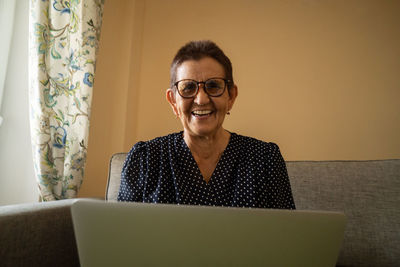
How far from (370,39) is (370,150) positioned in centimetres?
65

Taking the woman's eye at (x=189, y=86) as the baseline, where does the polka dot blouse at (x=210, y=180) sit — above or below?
below

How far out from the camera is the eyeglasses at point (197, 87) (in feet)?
2.99

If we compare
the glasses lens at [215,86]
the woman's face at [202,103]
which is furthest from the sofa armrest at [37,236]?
the glasses lens at [215,86]

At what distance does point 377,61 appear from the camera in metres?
1.63

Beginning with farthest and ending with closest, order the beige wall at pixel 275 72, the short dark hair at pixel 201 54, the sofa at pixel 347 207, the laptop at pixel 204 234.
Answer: the beige wall at pixel 275 72 < the short dark hair at pixel 201 54 < the sofa at pixel 347 207 < the laptop at pixel 204 234

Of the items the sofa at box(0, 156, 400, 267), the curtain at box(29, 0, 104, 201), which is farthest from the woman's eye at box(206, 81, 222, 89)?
the curtain at box(29, 0, 104, 201)

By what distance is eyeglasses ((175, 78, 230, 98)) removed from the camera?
0.91m

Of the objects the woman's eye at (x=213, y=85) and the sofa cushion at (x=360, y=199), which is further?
the sofa cushion at (x=360, y=199)

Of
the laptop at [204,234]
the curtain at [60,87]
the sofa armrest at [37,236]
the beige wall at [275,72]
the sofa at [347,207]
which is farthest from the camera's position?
the beige wall at [275,72]

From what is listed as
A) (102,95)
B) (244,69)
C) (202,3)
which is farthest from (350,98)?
(102,95)

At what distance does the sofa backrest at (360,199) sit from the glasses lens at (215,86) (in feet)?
1.73

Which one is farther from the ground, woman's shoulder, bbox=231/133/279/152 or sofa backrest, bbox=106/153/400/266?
woman's shoulder, bbox=231/133/279/152

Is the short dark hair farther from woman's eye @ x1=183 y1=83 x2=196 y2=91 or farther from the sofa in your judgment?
the sofa

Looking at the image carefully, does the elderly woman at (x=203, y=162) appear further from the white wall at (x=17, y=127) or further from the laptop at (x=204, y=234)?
the white wall at (x=17, y=127)
